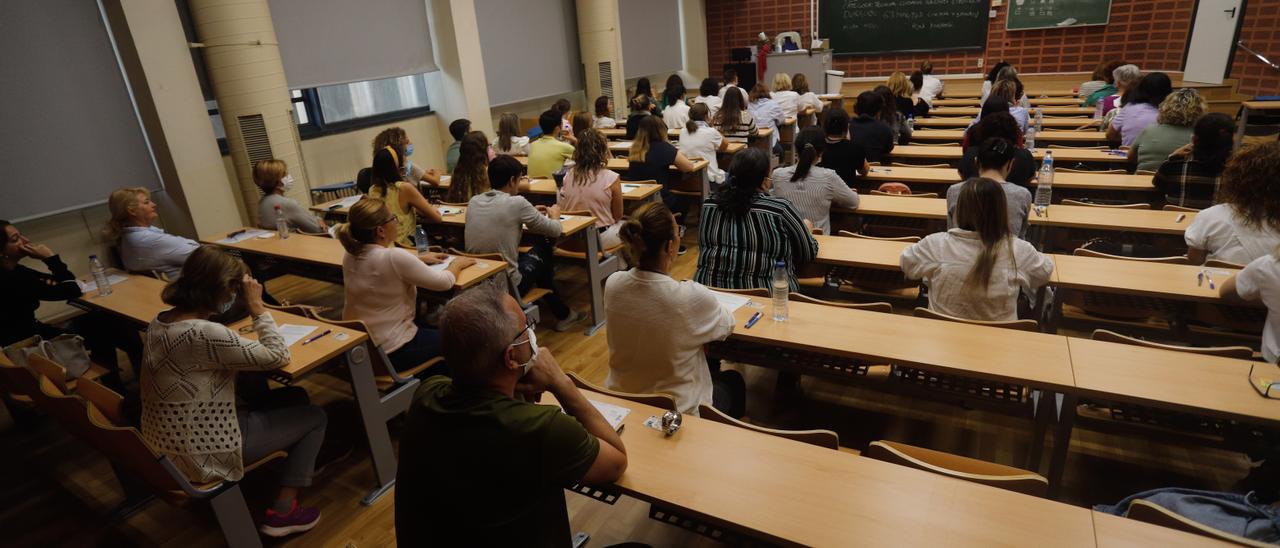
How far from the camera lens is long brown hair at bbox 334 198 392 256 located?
305cm

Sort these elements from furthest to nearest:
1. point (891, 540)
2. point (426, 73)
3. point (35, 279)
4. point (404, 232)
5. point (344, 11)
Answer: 1. point (426, 73)
2. point (344, 11)
3. point (404, 232)
4. point (35, 279)
5. point (891, 540)

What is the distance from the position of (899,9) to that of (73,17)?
41.4ft

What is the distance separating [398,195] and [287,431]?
7.11ft

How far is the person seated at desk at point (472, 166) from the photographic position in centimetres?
455

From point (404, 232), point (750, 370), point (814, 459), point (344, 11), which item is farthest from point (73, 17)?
point (814, 459)

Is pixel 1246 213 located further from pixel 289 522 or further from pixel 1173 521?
pixel 289 522

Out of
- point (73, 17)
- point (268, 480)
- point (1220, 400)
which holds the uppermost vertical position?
point (73, 17)

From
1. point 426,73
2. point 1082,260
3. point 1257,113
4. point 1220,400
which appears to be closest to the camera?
point 1220,400

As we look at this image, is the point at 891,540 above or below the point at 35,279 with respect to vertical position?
below

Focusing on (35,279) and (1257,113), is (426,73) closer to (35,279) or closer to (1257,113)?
(35,279)

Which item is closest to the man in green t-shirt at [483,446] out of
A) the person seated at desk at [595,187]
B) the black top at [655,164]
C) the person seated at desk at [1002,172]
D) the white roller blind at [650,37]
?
the person seated at desk at [1002,172]

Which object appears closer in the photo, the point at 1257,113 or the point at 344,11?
the point at 1257,113

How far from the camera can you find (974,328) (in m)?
2.58

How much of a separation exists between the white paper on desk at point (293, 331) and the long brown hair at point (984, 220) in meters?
2.98
